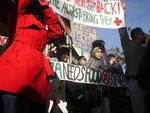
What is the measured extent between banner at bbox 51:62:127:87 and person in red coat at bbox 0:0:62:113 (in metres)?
1.84

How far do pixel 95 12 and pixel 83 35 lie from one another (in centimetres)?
51

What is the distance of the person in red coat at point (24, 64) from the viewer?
91.2 inches

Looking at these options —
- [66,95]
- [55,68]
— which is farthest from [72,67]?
[66,95]

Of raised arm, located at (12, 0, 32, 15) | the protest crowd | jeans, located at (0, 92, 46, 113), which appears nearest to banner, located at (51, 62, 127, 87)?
the protest crowd

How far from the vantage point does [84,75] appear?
498 centimetres

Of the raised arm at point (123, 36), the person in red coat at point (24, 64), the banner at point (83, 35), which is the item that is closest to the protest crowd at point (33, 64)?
the person in red coat at point (24, 64)

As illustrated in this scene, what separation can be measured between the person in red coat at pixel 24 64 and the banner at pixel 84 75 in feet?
6.04

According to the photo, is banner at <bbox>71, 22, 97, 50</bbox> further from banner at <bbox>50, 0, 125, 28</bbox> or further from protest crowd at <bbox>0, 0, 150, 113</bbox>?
protest crowd at <bbox>0, 0, 150, 113</bbox>

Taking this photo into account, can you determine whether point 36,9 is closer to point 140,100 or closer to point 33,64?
point 33,64

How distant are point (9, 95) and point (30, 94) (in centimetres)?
17

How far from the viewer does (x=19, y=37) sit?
101 inches

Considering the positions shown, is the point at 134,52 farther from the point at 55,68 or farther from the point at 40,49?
the point at 40,49

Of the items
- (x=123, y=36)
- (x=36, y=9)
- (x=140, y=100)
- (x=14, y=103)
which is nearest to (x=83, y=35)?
(x=123, y=36)

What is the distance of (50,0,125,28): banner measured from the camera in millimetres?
5106
